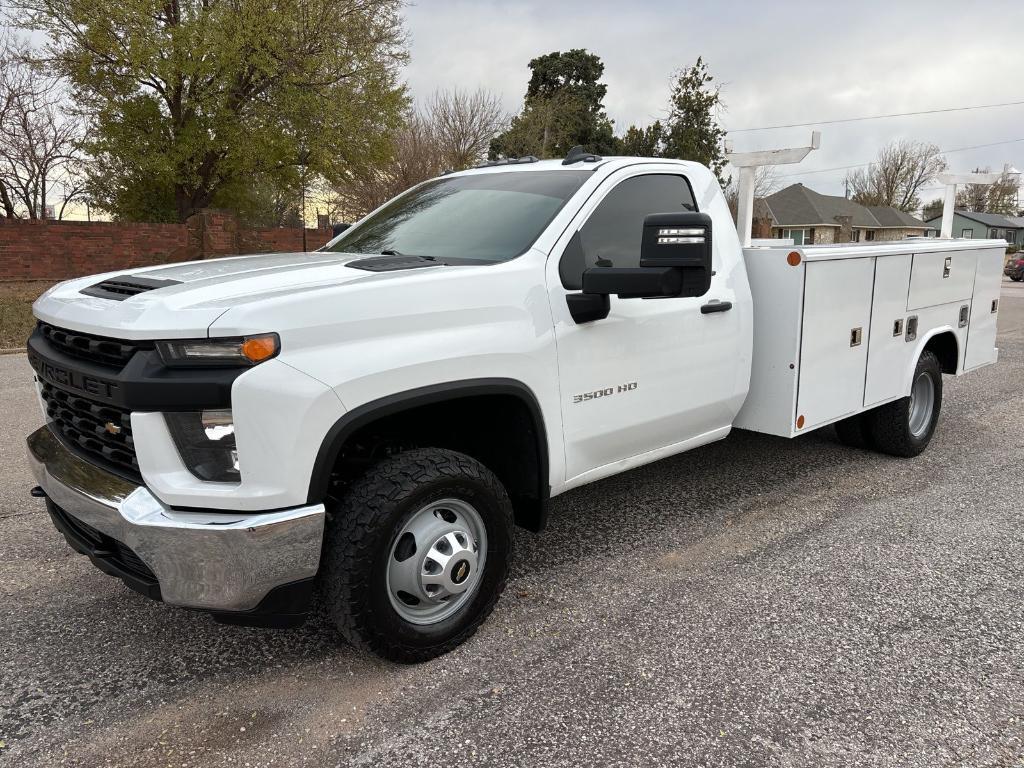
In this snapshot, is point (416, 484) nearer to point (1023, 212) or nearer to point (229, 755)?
point (229, 755)

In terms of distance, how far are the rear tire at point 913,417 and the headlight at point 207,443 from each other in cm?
460

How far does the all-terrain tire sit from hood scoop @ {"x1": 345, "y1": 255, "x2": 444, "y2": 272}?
0.72 meters

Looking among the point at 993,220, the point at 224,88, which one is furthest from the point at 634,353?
the point at 993,220

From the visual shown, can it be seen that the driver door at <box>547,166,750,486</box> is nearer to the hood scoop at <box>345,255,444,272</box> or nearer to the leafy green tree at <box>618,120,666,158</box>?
the hood scoop at <box>345,255,444,272</box>

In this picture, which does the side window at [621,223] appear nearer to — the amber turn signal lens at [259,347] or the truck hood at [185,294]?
the truck hood at [185,294]

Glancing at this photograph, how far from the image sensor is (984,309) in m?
6.24

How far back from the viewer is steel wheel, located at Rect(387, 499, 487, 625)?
9.46 feet

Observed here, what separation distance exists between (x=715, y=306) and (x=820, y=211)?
226 ft

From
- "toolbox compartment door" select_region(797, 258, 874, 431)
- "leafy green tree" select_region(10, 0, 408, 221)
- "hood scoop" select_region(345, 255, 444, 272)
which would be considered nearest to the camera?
"hood scoop" select_region(345, 255, 444, 272)

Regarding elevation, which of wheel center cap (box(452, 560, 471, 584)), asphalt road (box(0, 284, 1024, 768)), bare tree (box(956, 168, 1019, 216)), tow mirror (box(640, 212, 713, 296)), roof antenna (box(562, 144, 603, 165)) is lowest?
asphalt road (box(0, 284, 1024, 768))

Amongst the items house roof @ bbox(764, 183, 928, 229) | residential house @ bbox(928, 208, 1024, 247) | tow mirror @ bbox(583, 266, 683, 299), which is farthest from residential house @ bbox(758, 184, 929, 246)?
tow mirror @ bbox(583, 266, 683, 299)

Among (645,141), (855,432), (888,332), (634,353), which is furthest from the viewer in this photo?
(645,141)

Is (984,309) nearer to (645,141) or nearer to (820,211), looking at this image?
(645,141)

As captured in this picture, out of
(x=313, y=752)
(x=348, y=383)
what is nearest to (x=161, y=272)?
(x=348, y=383)
